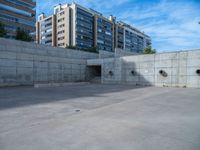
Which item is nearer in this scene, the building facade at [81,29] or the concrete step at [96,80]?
the concrete step at [96,80]

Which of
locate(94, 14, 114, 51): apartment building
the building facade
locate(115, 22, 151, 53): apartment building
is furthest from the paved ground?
locate(115, 22, 151, 53): apartment building

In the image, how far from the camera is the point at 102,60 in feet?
71.6

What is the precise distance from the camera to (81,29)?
198 feet

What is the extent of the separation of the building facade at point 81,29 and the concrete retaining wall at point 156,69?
121 feet

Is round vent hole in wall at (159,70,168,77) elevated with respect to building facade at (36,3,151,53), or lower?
lower

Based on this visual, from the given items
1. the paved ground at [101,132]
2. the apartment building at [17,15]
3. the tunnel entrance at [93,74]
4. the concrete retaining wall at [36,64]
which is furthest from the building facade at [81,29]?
the paved ground at [101,132]

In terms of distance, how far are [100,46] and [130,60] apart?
164 ft

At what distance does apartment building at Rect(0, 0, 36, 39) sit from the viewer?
43.2 meters

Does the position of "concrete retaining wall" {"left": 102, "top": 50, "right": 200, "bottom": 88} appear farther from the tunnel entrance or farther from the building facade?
the building facade

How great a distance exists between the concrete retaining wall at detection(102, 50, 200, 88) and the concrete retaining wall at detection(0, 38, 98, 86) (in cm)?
428

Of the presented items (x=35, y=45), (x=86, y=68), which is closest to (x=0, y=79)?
(x=35, y=45)

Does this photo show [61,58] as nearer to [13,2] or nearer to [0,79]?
[0,79]

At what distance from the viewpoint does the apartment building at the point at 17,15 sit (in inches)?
1703

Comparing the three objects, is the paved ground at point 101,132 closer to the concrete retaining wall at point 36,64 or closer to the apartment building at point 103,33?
the concrete retaining wall at point 36,64
